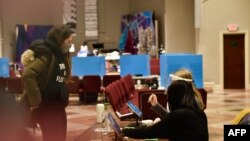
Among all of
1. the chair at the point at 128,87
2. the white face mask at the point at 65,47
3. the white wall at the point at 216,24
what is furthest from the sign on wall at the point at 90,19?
the white face mask at the point at 65,47

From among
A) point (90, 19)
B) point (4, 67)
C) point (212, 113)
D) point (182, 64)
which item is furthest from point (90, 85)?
point (90, 19)

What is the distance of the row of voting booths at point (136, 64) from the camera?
7.93m

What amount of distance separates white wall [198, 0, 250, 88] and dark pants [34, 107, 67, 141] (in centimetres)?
1550

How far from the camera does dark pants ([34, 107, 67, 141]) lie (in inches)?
149

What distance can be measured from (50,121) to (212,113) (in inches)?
312

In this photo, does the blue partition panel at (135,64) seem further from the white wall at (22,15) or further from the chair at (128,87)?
the white wall at (22,15)

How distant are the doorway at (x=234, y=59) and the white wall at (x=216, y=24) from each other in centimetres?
32

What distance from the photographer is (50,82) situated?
3.83 meters

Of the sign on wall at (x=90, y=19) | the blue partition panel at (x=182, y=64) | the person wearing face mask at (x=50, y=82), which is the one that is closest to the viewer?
the person wearing face mask at (x=50, y=82)

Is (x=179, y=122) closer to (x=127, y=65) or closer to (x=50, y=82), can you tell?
(x=50, y=82)

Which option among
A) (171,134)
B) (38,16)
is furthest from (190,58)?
(38,16)

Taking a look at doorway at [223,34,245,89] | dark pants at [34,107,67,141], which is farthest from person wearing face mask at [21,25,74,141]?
doorway at [223,34,245,89]

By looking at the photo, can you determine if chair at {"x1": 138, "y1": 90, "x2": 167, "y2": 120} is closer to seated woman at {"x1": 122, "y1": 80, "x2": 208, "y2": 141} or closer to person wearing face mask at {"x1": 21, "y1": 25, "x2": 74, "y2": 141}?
person wearing face mask at {"x1": 21, "y1": 25, "x2": 74, "y2": 141}

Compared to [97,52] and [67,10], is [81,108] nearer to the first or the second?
[97,52]
